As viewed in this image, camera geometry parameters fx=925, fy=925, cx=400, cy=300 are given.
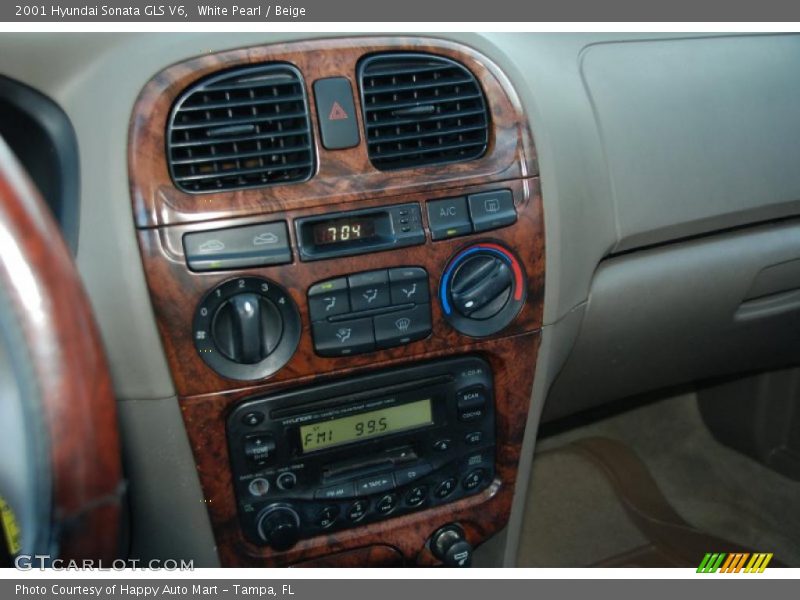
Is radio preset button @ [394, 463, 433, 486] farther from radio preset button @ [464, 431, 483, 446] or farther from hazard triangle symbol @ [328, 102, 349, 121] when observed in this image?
hazard triangle symbol @ [328, 102, 349, 121]

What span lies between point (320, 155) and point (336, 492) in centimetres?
50

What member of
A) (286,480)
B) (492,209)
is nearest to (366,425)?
(286,480)

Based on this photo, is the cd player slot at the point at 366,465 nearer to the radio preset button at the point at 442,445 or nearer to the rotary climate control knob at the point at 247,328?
the radio preset button at the point at 442,445

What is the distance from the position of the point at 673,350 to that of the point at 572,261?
1.44 ft

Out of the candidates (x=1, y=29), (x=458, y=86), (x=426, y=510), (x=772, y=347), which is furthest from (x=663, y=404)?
(x=1, y=29)

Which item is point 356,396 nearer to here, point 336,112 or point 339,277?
point 339,277

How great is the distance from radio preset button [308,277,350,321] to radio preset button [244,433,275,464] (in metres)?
0.19

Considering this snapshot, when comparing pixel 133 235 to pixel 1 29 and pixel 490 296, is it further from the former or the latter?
pixel 490 296

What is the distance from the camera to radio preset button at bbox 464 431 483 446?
145cm

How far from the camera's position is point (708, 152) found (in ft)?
5.17

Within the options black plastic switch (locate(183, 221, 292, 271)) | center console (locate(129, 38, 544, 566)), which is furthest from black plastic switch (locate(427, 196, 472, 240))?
black plastic switch (locate(183, 221, 292, 271))

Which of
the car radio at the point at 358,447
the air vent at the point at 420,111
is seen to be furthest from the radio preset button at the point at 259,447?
the air vent at the point at 420,111

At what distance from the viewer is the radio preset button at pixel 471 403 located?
1415mm

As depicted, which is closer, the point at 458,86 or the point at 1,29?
the point at 1,29
